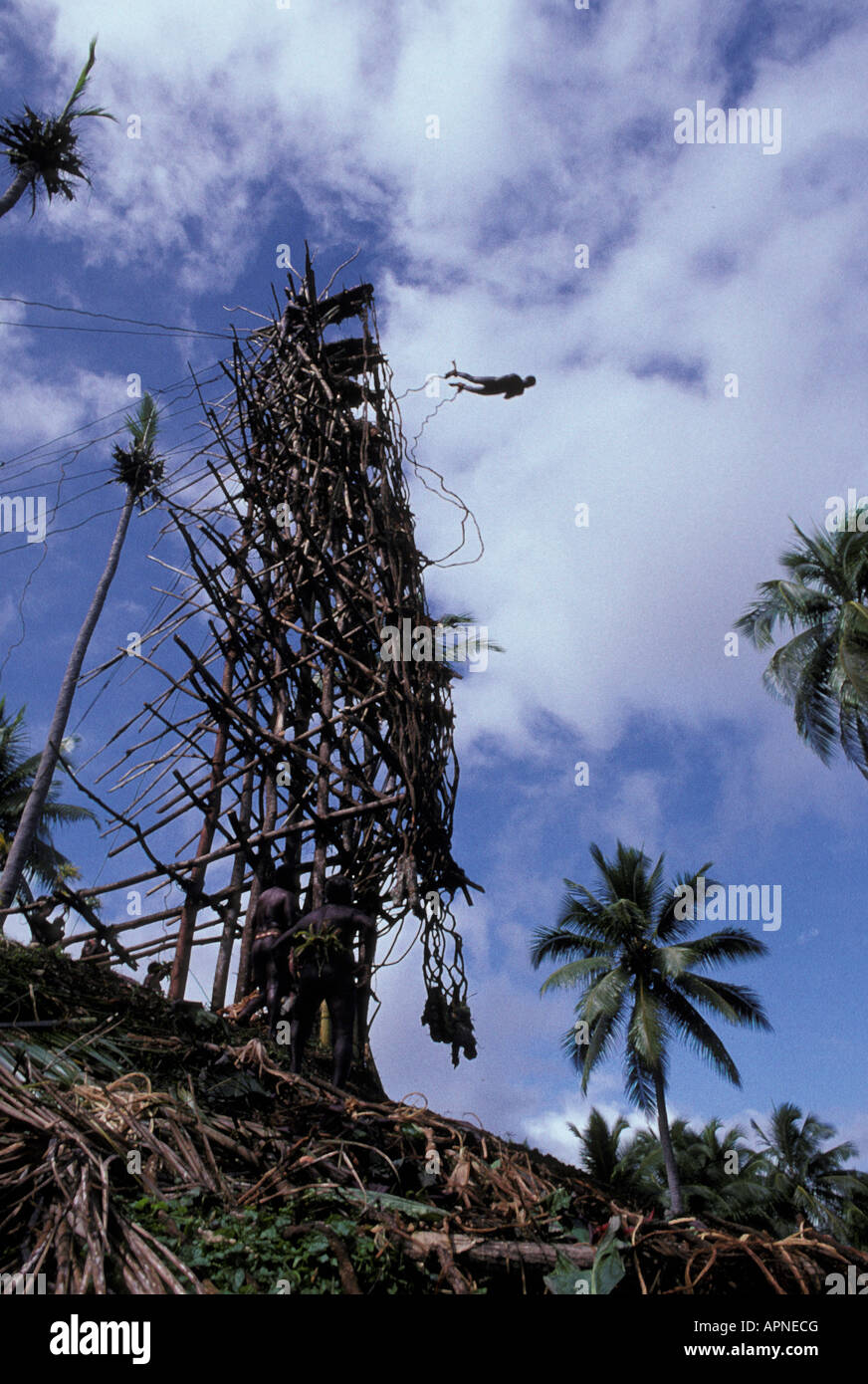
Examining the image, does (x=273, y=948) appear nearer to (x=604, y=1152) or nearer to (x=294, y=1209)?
(x=294, y=1209)

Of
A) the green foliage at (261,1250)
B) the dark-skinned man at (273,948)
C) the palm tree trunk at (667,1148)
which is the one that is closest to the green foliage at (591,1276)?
the green foliage at (261,1250)

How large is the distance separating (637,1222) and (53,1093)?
7.34ft

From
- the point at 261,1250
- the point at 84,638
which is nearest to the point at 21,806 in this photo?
the point at 84,638

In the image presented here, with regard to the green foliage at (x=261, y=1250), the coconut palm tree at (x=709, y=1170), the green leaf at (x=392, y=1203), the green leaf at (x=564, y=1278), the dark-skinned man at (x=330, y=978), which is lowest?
the coconut palm tree at (x=709, y=1170)

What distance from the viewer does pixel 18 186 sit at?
1072 cm

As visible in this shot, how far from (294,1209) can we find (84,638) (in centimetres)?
1208

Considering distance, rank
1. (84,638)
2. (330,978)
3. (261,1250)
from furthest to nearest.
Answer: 1. (84,638)
2. (330,978)
3. (261,1250)

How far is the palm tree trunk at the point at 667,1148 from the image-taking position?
18.9 meters

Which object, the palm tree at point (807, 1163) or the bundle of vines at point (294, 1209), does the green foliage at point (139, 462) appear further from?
the palm tree at point (807, 1163)

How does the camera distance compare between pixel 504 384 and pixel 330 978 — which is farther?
pixel 504 384

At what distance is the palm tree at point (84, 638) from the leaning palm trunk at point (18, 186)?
12.1 ft

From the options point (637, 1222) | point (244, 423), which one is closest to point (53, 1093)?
point (637, 1222)

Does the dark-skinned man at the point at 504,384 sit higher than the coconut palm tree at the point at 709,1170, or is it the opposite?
the dark-skinned man at the point at 504,384
